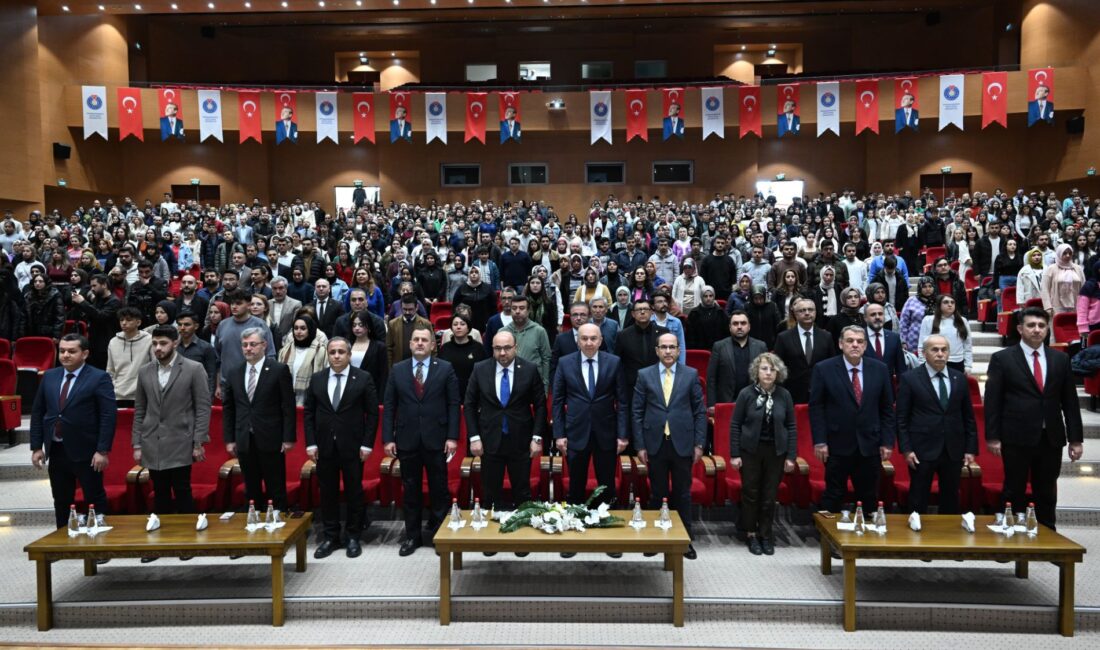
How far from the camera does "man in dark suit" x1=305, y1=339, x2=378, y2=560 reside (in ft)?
16.8

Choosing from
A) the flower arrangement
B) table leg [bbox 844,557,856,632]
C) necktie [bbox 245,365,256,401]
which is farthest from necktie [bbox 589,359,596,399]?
necktie [bbox 245,365,256,401]

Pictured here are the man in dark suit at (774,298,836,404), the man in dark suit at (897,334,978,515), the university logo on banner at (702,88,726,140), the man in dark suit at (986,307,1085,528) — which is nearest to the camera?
the man in dark suit at (986,307,1085,528)

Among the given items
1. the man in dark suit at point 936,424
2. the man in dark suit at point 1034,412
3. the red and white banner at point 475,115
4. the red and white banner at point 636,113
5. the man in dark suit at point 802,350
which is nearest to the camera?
the man in dark suit at point 1034,412

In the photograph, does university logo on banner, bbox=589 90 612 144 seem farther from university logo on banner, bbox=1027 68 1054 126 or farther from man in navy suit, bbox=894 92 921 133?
university logo on banner, bbox=1027 68 1054 126

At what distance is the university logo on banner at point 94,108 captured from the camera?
19.7 metres

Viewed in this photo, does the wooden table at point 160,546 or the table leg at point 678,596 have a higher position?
the wooden table at point 160,546

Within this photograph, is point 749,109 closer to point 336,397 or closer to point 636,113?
point 636,113

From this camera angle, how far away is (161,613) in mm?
4512

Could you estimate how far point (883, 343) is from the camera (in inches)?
231

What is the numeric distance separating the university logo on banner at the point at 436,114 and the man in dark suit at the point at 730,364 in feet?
51.7

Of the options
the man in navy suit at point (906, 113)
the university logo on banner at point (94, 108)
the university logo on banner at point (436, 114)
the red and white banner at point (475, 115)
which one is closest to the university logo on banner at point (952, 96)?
the man in navy suit at point (906, 113)

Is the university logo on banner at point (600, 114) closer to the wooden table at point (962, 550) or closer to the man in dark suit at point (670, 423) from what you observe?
the man in dark suit at point (670, 423)

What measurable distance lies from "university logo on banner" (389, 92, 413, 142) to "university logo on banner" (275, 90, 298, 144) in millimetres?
2363

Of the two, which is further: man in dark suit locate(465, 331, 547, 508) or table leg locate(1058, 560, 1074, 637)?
man in dark suit locate(465, 331, 547, 508)
